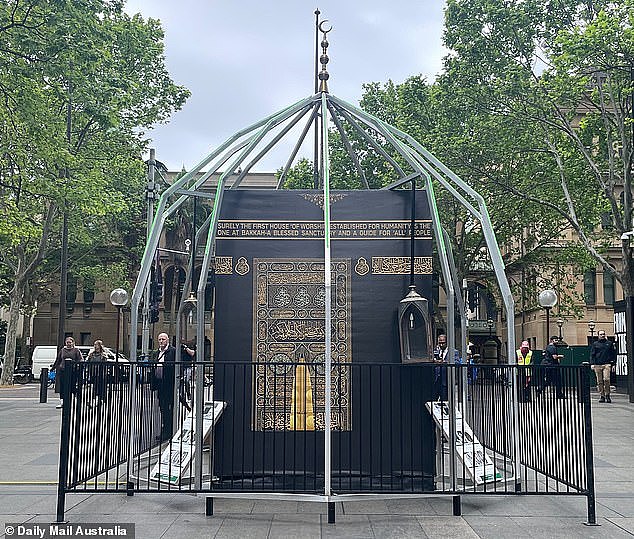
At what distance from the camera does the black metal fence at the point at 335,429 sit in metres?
7.50

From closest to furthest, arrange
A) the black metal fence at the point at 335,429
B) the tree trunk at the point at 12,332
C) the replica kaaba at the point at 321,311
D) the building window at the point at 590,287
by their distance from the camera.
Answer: the black metal fence at the point at 335,429 < the replica kaaba at the point at 321,311 < the tree trunk at the point at 12,332 < the building window at the point at 590,287

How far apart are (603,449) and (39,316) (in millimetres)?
48824

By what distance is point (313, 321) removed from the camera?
926 cm

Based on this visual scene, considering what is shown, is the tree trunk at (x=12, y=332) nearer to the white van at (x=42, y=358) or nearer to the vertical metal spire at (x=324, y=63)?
the white van at (x=42, y=358)

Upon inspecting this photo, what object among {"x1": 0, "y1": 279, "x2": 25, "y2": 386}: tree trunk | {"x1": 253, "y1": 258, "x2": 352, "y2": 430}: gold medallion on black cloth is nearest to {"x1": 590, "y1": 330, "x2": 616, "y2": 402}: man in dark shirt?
{"x1": 253, "y1": 258, "x2": 352, "y2": 430}: gold medallion on black cloth

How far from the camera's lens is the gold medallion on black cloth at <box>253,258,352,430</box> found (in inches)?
358

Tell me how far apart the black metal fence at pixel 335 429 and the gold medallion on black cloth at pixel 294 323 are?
51 millimetres

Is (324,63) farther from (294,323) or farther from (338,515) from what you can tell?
(338,515)

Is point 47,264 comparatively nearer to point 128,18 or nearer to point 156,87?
point 156,87

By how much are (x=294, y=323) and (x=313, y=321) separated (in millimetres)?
246

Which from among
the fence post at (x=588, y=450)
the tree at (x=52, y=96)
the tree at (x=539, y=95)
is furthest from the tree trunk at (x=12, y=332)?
the fence post at (x=588, y=450)

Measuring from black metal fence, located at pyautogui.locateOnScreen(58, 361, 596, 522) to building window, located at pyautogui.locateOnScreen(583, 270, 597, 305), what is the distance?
40.6 meters

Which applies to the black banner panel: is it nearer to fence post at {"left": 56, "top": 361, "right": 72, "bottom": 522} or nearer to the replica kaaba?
the replica kaaba

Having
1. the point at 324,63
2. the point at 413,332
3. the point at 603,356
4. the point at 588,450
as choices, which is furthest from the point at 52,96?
the point at 603,356
